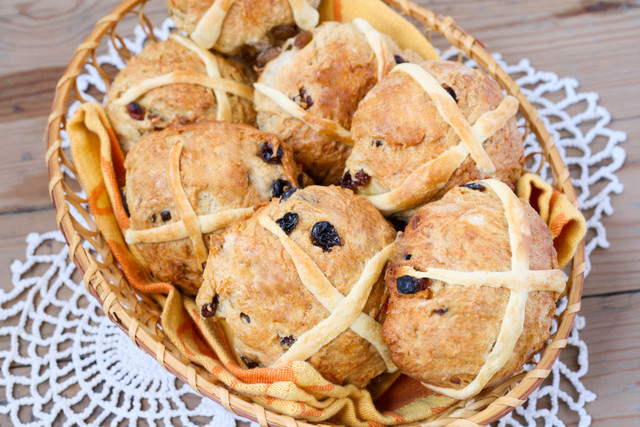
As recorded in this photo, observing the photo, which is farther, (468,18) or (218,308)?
(468,18)

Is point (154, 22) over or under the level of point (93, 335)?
over

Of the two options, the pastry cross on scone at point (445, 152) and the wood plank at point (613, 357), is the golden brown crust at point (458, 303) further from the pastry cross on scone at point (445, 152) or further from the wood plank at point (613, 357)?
the wood plank at point (613, 357)

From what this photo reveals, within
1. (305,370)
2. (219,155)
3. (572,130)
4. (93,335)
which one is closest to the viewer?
(305,370)

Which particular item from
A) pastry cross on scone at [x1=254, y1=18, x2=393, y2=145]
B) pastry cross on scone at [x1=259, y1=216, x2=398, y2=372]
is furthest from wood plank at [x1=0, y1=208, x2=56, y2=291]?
pastry cross on scone at [x1=259, y1=216, x2=398, y2=372]

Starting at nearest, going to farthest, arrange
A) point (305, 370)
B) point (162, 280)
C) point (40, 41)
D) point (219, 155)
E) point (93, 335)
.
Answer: point (305, 370), point (219, 155), point (162, 280), point (93, 335), point (40, 41)

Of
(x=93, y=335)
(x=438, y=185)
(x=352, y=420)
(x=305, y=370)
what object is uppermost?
(x=438, y=185)

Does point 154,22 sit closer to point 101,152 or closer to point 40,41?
point 40,41

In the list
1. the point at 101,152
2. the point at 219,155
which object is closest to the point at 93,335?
the point at 101,152

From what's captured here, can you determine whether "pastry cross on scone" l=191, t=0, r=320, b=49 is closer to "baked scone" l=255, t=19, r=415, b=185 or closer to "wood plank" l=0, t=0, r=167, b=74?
"baked scone" l=255, t=19, r=415, b=185

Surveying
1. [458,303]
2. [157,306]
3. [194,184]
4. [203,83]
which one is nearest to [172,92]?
[203,83]
